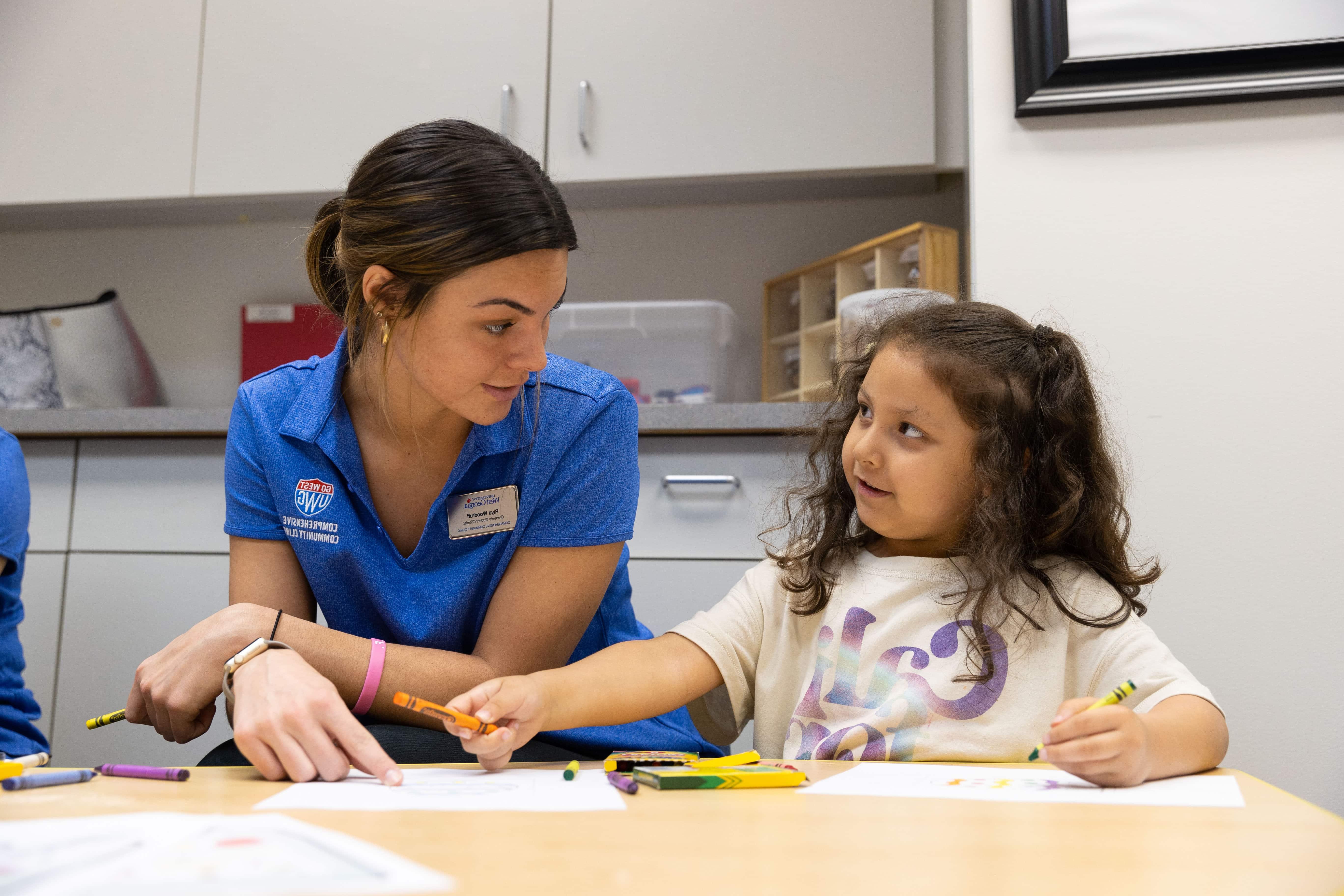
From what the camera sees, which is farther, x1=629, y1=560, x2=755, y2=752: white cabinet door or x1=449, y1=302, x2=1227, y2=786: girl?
x1=629, y1=560, x2=755, y2=752: white cabinet door

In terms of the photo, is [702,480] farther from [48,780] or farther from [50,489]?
[50,489]

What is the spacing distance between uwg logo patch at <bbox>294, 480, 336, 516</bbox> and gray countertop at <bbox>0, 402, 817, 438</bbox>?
0.75 meters

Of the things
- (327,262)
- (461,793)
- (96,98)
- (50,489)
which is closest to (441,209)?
(327,262)

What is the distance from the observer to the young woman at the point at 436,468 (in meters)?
0.91

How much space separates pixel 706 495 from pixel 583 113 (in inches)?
32.3

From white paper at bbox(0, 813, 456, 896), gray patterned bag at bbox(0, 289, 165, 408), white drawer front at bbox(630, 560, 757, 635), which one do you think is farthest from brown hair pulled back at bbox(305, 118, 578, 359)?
gray patterned bag at bbox(0, 289, 165, 408)

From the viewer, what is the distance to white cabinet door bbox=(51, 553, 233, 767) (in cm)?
185

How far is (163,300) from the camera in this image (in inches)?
97.4

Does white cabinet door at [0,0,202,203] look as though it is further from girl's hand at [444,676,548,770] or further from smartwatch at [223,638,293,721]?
girl's hand at [444,676,548,770]

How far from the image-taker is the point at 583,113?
6.41ft

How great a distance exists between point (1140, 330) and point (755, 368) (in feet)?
3.19

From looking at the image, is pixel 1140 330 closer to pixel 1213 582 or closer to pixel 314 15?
pixel 1213 582

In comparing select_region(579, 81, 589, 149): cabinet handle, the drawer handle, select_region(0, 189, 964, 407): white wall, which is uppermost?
select_region(579, 81, 589, 149): cabinet handle

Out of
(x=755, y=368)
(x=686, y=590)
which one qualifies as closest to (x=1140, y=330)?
(x=686, y=590)
